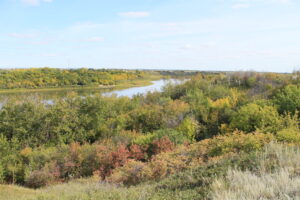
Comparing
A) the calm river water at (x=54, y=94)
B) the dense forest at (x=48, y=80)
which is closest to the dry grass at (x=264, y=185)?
the calm river water at (x=54, y=94)

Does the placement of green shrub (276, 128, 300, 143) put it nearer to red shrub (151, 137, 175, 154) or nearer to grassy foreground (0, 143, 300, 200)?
grassy foreground (0, 143, 300, 200)

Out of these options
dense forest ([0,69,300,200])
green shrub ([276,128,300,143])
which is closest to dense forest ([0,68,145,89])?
dense forest ([0,69,300,200])

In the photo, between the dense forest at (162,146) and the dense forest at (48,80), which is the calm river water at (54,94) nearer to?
the dense forest at (162,146)

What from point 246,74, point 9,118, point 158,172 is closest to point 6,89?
point 9,118

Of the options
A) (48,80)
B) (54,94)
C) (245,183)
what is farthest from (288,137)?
(48,80)

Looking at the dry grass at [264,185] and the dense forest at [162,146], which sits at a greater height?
the dry grass at [264,185]

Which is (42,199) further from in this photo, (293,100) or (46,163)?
(293,100)

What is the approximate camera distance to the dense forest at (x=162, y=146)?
5508 millimetres

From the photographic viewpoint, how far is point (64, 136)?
29438 mm

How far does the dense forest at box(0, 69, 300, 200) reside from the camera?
5508 millimetres

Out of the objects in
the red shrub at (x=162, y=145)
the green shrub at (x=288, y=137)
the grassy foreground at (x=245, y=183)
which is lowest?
the red shrub at (x=162, y=145)

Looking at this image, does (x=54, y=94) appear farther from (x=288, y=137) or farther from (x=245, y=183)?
(x=245, y=183)

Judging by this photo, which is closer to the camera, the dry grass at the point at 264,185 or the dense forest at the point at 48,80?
the dry grass at the point at 264,185

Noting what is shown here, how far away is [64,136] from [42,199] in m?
24.4
